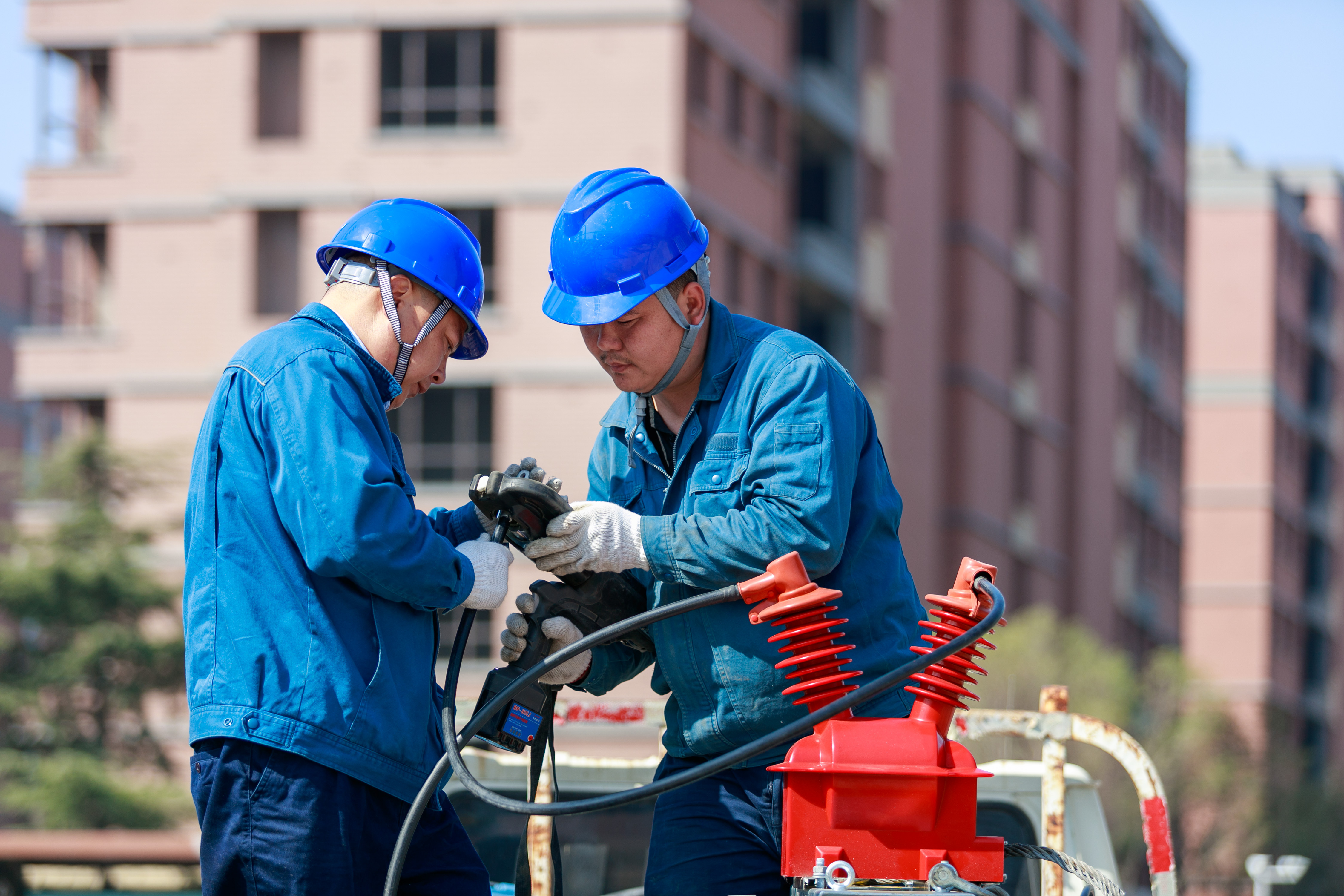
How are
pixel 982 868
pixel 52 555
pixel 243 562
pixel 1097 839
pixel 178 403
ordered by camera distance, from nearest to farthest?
pixel 982 868
pixel 243 562
pixel 1097 839
pixel 52 555
pixel 178 403

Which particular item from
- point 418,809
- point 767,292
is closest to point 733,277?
point 767,292

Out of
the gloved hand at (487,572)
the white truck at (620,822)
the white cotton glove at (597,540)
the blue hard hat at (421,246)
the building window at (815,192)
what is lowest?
the white truck at (620,822)

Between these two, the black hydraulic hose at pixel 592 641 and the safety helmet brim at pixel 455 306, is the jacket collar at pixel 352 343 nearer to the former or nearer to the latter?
the safety helmet brim at pixel 455 306

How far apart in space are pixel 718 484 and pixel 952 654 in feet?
2.66

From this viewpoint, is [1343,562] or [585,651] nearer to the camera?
[585,651]

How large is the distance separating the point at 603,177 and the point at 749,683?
1.18m

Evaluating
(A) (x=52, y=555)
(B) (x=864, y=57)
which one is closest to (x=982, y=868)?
(A) (x=52, y=555)

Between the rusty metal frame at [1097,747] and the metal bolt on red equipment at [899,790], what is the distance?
1056 mm

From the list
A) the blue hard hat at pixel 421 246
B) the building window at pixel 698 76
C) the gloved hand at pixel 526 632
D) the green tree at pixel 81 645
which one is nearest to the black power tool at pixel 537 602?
the gloved hand at pixel 526 632

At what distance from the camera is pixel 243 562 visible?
3928mm

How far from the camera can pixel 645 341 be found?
4332 mm

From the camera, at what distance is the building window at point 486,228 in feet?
103

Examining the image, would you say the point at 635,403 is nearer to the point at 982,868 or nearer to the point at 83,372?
the point at 982,868

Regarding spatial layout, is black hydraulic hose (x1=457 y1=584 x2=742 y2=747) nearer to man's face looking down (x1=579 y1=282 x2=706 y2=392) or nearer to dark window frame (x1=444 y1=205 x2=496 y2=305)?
man's face looking down (x1=579 y1=282 x2=706 y2=392)
